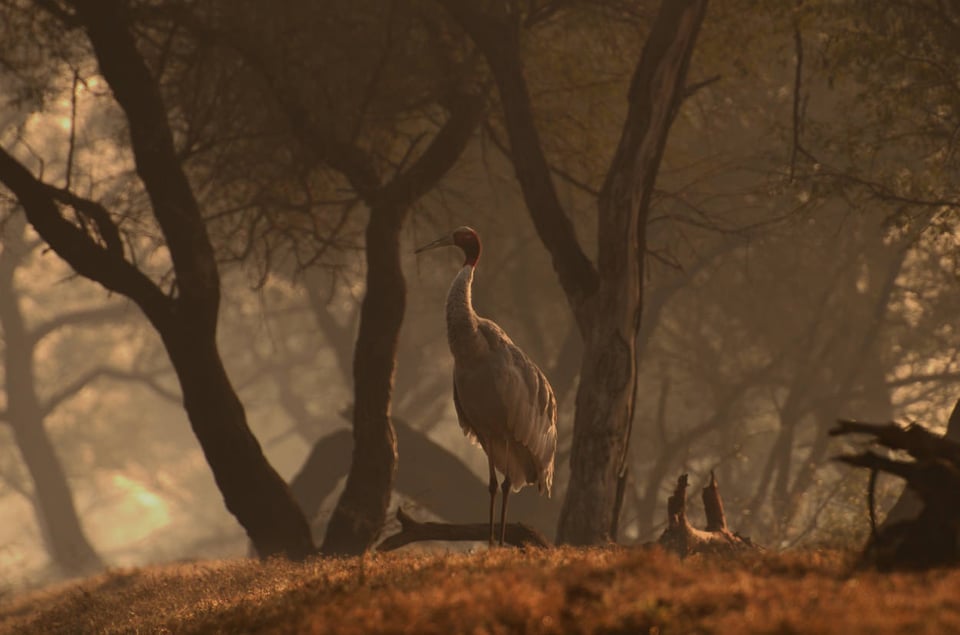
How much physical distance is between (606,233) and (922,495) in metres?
8.41

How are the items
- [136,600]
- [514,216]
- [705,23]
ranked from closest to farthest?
1. [136,600]
2. [705,23]
3. [514,216]

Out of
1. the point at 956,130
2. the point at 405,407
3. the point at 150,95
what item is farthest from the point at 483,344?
the point at 405,407

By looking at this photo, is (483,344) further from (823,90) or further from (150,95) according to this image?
(823,90)

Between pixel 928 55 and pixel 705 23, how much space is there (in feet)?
11.2

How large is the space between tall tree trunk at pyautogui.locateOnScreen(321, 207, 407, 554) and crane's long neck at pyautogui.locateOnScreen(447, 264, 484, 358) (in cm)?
331

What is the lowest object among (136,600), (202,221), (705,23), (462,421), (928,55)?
(136,600)

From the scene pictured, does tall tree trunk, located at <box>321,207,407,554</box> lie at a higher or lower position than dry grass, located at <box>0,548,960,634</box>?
higher

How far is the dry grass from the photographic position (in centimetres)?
638

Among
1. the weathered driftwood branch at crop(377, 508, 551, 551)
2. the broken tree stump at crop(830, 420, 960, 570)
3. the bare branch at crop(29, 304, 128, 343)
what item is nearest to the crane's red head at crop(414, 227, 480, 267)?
the weathered driftwood branch at crop(377, 508, 551, 551)

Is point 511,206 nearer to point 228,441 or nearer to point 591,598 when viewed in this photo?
point 228,441

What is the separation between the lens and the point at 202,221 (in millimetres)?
15281

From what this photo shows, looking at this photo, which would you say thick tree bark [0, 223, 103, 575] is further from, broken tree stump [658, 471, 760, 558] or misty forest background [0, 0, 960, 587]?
broken tree stump [658, 471, 760, 558]

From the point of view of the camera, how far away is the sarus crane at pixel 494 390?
41.5ft

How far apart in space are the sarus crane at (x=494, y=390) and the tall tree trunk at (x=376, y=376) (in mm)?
2309
